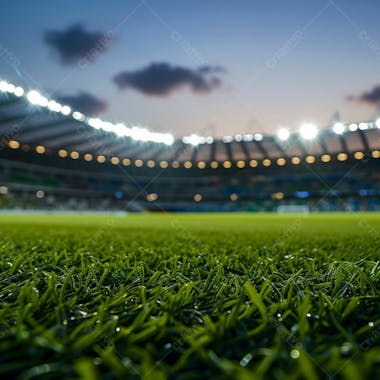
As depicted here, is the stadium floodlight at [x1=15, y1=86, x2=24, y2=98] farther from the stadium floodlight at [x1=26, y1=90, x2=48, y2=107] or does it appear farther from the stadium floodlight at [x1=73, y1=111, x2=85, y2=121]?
the stadium floodlight at [x1=73, y1=111, x2=85, y2=121]

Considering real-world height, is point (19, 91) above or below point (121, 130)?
below

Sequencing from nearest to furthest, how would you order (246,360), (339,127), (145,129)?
(246,360), (339,127), (145,129)

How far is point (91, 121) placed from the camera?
4162 centimetres

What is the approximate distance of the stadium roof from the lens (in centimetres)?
3575

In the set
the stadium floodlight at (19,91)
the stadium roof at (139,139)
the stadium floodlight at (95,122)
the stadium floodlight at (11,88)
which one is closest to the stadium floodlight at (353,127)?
the stadium roof at (139,139)

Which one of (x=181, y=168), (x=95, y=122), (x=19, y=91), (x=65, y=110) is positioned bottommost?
(x=19, y=91)

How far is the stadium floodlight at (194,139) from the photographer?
5306 cm

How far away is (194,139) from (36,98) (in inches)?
1027

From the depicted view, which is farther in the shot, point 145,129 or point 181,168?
point 181,168

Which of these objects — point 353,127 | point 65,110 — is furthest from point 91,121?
point 353,127

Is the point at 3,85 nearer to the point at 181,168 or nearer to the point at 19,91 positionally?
the point at 19,91

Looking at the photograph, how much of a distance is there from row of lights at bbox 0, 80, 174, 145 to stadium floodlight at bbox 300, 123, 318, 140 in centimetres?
2009

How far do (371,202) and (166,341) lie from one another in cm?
5484

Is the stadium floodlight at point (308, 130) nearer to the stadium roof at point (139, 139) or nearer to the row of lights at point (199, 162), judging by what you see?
the stadium roof at point (139, 139)
